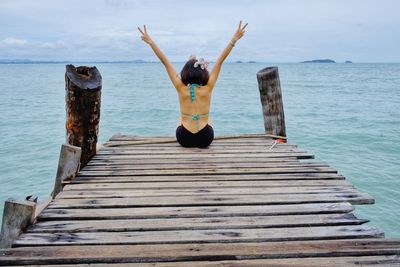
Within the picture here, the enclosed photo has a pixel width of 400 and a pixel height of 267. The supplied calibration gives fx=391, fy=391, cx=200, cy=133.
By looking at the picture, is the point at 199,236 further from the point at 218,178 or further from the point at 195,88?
the point at 195,88

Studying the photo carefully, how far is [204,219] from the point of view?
328 centimetres

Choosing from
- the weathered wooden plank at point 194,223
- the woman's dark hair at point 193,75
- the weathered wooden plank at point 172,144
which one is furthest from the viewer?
the weathered wooden plank at point 172,144

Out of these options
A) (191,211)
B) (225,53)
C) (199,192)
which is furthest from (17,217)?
(225,53)

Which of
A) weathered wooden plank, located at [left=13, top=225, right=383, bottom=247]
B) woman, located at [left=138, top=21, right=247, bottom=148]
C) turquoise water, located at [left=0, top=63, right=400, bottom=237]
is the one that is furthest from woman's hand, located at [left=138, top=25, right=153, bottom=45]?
turquoise water, located at [left=0, top=63, right=400, bottom=237]

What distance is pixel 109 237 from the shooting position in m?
2.95

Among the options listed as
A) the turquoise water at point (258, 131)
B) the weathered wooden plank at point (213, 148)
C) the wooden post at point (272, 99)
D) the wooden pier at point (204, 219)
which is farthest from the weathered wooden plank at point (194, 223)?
the turquoise water at point (258, 131)

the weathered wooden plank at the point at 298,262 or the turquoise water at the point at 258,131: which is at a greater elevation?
the weathered wooden plank at the point at 298,262

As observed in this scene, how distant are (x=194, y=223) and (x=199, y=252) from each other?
523 millimetres

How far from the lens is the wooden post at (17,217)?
10.3 feet

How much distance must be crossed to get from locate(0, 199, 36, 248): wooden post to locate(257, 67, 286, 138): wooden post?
4722 mm

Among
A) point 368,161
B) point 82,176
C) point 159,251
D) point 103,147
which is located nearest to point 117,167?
point 82,176

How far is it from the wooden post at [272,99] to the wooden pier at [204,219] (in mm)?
1830

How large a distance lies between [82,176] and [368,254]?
Result: 3.18m

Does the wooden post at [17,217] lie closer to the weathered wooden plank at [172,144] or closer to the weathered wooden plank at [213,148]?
the weathered wooden plank at [213,148]
